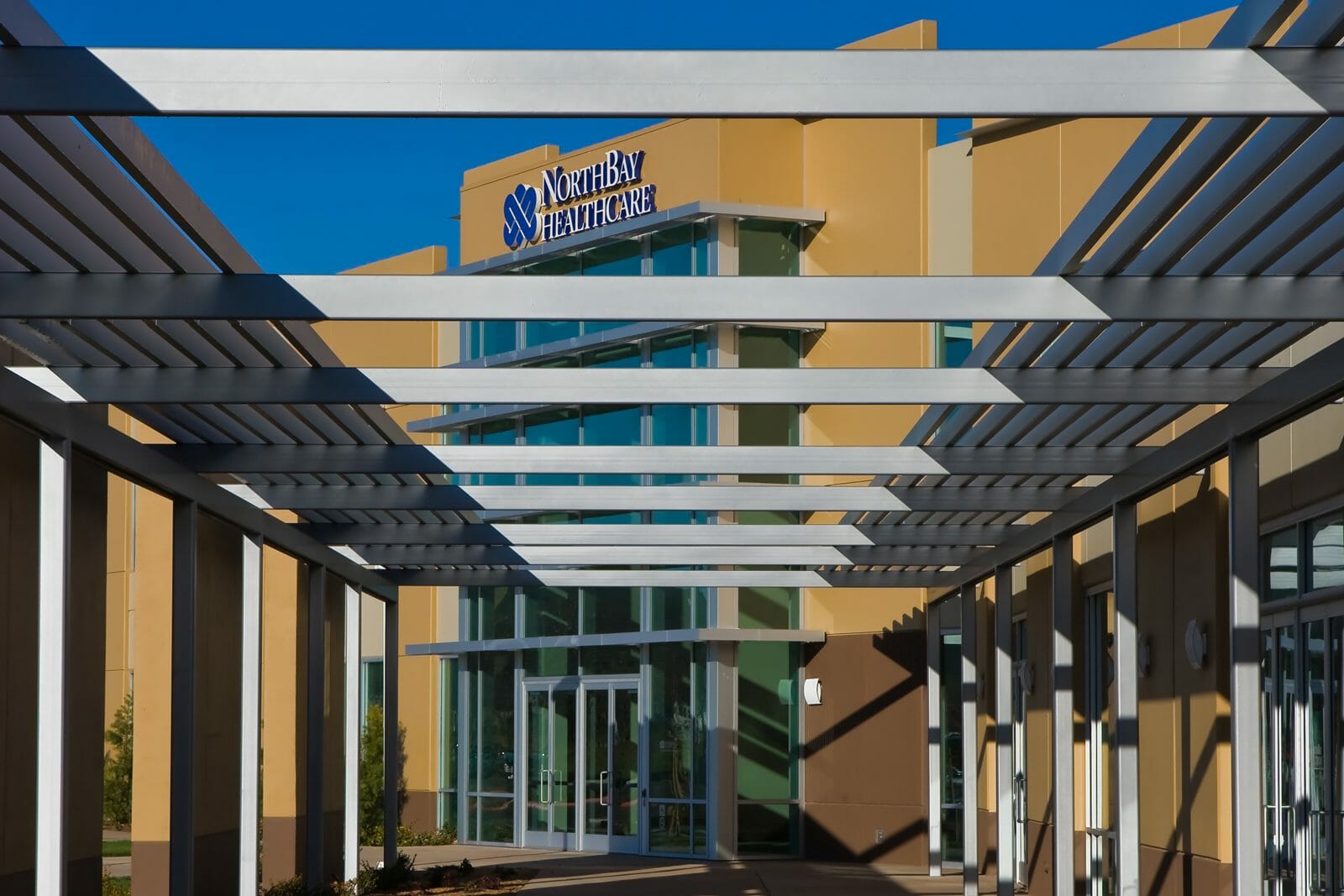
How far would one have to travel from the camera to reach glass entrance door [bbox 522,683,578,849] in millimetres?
26938

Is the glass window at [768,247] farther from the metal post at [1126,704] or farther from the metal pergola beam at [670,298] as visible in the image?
the metal pergola beam at [670,298]

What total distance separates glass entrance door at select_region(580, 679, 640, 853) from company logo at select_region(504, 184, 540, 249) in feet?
24.8

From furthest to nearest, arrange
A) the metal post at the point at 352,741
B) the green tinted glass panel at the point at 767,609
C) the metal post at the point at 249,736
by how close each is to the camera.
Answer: the green tinted glass panel at the point at 767,609, the metal post at the point at 352,741, the metal post at the point at 249,736

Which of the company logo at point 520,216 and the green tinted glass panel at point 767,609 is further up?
the company logo at point 520,216

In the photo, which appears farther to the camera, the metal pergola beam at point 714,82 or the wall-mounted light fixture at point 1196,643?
the wall-mounted light fixture at point 1196,643

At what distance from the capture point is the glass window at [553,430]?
2698 cm

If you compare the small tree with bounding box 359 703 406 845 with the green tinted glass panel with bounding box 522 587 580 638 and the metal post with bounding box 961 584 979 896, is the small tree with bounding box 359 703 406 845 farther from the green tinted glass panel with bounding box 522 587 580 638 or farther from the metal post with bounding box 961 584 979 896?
the metal post with bounding box 961 584 979 896


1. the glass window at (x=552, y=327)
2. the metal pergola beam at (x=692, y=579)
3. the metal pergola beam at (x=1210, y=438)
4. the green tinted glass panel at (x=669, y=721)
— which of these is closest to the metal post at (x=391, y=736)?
the metal pergola beam at (x=692, y=579)

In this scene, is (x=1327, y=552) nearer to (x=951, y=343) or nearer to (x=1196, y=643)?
(x=1196, y=643)

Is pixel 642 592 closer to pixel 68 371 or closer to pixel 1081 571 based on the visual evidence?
pixel 1081 571

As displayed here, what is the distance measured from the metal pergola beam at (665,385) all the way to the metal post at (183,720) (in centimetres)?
237

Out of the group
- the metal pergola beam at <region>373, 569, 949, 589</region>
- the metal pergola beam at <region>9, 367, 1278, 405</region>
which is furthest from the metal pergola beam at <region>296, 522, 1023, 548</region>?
the metal pergola beam at <region>9, 367, 1278, 405</region>

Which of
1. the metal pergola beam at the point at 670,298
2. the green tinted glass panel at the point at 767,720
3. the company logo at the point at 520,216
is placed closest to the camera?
the metal pergola beam at the point at 670,298

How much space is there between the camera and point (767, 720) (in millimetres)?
24844
